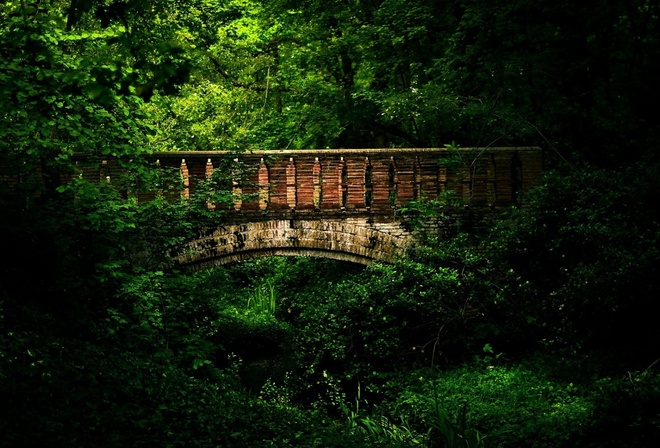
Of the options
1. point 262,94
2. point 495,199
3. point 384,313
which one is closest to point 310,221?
point 384,313

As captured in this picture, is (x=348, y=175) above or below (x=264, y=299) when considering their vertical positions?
above

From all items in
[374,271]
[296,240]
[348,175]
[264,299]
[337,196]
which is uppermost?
[348,175]

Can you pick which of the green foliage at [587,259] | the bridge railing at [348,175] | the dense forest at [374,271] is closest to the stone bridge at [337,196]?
the bridge railing at [348,175]

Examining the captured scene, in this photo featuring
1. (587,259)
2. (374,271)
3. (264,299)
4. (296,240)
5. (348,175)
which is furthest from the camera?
(264,299)

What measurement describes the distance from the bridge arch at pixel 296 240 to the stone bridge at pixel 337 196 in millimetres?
16

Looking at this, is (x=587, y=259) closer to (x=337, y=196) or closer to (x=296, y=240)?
(x=337, y=196)

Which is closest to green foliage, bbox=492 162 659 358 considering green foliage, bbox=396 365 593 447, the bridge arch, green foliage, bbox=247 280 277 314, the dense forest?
the dense forest

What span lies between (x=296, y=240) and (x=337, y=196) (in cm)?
95

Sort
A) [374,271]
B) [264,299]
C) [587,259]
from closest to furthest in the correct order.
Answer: [587,259], [374,271], [264,299]

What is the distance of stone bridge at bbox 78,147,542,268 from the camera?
38.5 ft

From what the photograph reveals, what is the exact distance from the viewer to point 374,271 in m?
11.6

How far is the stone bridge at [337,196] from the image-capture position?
1175 centimetres

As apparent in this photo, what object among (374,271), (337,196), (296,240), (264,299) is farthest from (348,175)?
(264,299)

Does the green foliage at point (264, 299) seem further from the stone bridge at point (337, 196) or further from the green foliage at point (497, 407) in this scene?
the green foliage at point (497, 407)
